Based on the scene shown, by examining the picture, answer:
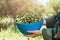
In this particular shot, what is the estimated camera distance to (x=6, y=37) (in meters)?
1.65

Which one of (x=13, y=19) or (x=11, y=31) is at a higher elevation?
(x=13, y=19)

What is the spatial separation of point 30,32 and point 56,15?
32 cm

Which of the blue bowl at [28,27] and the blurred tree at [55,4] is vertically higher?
the blurred tree at [55,4]

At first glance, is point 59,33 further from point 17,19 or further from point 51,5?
point 17,19

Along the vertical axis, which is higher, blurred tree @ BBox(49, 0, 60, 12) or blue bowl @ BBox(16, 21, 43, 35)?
blurred tree @ BBox(49, 0, 60, 12)

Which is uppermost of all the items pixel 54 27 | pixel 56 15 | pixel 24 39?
pixel 56 15

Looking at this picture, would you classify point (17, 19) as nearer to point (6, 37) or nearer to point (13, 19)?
point (13, 19)

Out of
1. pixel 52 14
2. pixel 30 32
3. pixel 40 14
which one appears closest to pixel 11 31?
pixel 30 32

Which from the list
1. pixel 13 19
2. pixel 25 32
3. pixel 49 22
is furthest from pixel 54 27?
pixel 13 19

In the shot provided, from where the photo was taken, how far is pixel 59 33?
1579 millimetres

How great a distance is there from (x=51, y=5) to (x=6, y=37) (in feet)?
1.90

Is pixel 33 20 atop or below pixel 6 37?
atop

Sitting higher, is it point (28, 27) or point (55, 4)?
point (55, 4)

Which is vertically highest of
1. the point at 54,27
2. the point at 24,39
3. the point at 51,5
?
the point at 51,5
